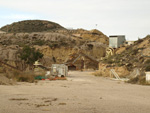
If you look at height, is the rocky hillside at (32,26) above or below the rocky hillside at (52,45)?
above

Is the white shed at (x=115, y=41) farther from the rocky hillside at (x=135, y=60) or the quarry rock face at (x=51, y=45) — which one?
the rocky hillside at (x=135, y=60)

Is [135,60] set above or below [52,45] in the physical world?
below

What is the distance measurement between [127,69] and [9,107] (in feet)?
80.0

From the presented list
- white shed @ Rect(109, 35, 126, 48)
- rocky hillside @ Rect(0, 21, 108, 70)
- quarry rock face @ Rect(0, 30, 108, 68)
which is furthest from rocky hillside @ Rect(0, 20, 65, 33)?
white shed @ Rect(109, 35, 126, 48)

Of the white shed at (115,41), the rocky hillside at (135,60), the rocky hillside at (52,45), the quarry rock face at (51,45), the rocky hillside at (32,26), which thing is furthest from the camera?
the rocky hillside at (32,26)

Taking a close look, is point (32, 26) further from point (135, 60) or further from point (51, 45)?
point (135, 60)

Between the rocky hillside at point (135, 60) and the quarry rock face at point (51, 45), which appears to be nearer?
the rocky hillside at point (135, 60)

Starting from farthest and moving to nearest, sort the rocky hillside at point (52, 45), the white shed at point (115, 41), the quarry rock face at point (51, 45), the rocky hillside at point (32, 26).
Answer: the rocky hillside at point (32, 26), the quarry rock face at point (51, 45), the rocky hillside at point (52, 45), the white shed at point (115, 41)

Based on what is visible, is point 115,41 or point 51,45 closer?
point 115,41

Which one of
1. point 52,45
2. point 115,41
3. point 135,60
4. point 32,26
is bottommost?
point 135,60

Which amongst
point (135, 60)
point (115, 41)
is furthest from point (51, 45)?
point (135, 60)

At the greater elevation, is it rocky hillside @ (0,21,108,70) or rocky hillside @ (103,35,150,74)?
rocky hillside @ (0,21,108,70)

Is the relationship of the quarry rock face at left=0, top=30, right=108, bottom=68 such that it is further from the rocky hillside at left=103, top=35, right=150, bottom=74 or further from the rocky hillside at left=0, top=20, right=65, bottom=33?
the rocky hillside at left=103, top=35, right=150, bottom=74

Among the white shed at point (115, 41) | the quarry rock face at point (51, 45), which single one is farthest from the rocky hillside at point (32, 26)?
the white shed at point (115, 41)
